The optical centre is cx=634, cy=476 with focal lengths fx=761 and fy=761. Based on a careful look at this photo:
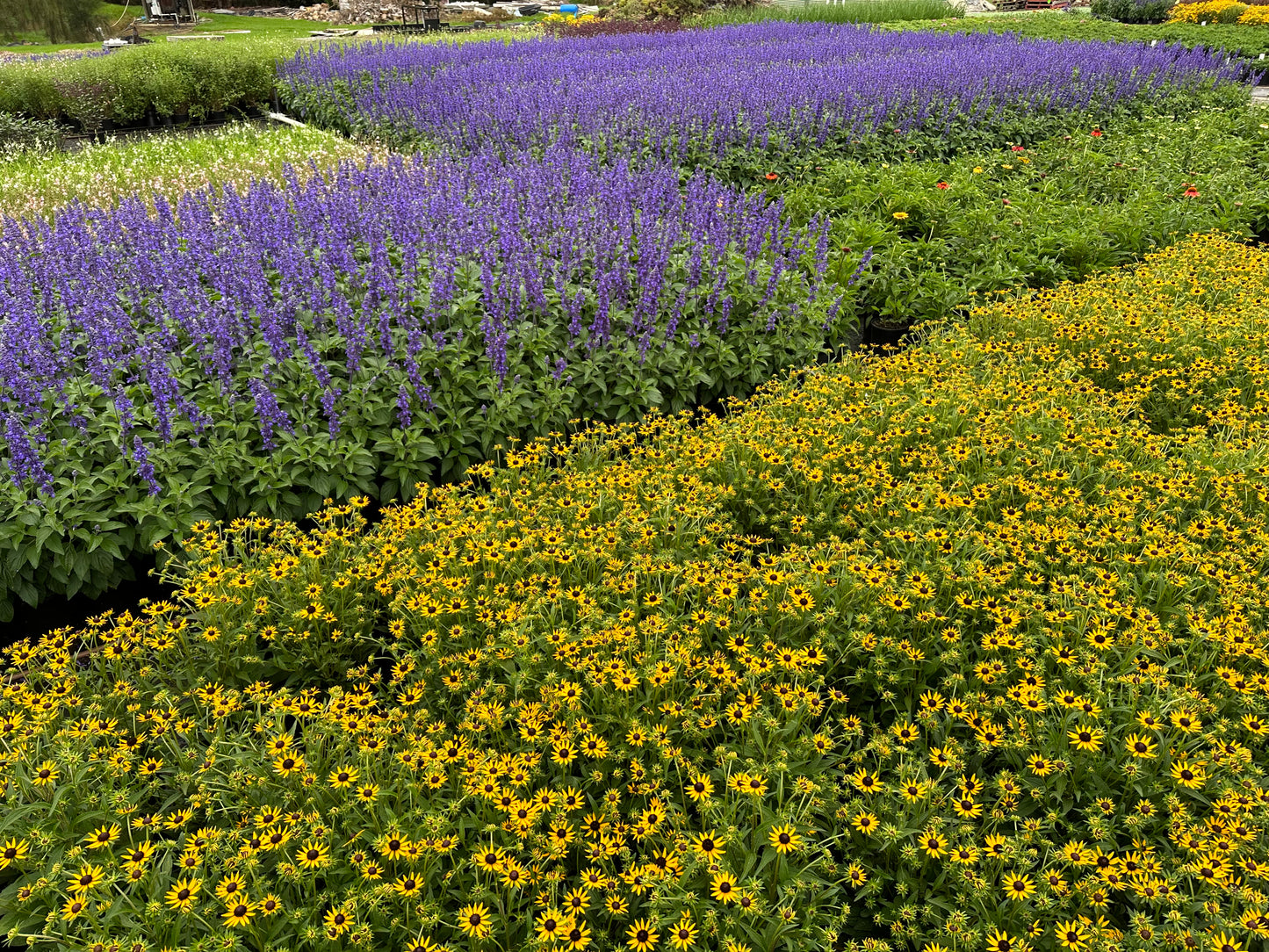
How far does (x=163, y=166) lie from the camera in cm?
1112

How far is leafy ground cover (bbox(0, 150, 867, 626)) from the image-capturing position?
4012mm

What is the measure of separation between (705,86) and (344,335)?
29.7 ft

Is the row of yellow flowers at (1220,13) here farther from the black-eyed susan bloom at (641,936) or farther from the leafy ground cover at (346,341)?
the black-eyed susan bloom at (641,936)

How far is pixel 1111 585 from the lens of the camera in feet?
9.79

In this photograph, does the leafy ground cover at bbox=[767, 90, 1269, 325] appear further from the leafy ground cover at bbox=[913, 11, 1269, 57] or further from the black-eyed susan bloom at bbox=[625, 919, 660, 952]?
the leafy ground cover at bbox=[913, 11, 1269, 57]

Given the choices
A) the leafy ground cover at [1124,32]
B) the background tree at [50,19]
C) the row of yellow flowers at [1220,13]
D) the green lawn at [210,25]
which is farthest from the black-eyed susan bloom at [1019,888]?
the background tree at [50,19]

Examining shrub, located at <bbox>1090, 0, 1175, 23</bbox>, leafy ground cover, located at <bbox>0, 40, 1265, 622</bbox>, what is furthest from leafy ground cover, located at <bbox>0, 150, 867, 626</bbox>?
shrub, located at <bbox>1090, 0, 1175, 23</bbox>

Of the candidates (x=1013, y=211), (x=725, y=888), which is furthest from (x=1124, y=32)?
(x=725, y=888)

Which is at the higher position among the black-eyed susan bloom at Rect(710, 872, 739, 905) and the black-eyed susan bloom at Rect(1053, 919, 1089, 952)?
the black-eyed susan bloom at Rect(710, 872, 739, 905)

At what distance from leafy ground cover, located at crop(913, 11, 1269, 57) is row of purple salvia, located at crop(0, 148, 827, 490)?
20.1 meters

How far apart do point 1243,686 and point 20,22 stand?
2039 inches

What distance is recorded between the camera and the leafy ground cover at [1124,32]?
21688 mm

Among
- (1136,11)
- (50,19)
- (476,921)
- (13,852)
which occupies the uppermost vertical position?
(50,19)

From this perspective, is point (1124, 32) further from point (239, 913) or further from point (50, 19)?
point (50, 19)
